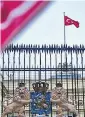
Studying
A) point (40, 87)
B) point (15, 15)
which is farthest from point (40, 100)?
point (15, 15)

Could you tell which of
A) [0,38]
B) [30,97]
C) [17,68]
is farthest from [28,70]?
[0,38]

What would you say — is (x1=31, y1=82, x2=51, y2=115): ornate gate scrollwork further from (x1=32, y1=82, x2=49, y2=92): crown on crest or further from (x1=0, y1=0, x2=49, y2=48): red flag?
(x1=0, y1=0, x2=49, y2=48): red flag

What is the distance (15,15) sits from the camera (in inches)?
32.7

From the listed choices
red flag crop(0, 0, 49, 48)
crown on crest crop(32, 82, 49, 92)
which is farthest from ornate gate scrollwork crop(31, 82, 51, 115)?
red flag crop(0, 0, 49, 48)

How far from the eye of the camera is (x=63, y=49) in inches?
264

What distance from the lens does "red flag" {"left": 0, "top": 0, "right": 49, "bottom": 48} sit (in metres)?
0.82

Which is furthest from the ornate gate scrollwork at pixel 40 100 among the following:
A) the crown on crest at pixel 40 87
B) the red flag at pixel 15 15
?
the red flag at pixel 15 15

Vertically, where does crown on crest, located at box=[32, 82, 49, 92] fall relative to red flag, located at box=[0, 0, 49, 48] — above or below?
below

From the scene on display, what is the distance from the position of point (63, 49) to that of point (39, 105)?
4.36 feet

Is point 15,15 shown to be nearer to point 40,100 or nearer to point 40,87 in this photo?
point 40,100

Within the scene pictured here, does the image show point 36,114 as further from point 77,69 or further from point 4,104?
point 77,69

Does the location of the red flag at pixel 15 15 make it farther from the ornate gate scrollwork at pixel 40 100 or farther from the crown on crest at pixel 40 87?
the crown on crest at pixel 40 87

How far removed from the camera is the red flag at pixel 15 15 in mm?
817

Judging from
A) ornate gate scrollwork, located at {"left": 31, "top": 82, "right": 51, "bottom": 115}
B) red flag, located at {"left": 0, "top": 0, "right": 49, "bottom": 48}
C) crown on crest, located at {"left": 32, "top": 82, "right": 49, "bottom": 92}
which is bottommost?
ornate gate scrollwork, located at {"left": 31, "top": 82, "right": 51, "bottom": 115}
